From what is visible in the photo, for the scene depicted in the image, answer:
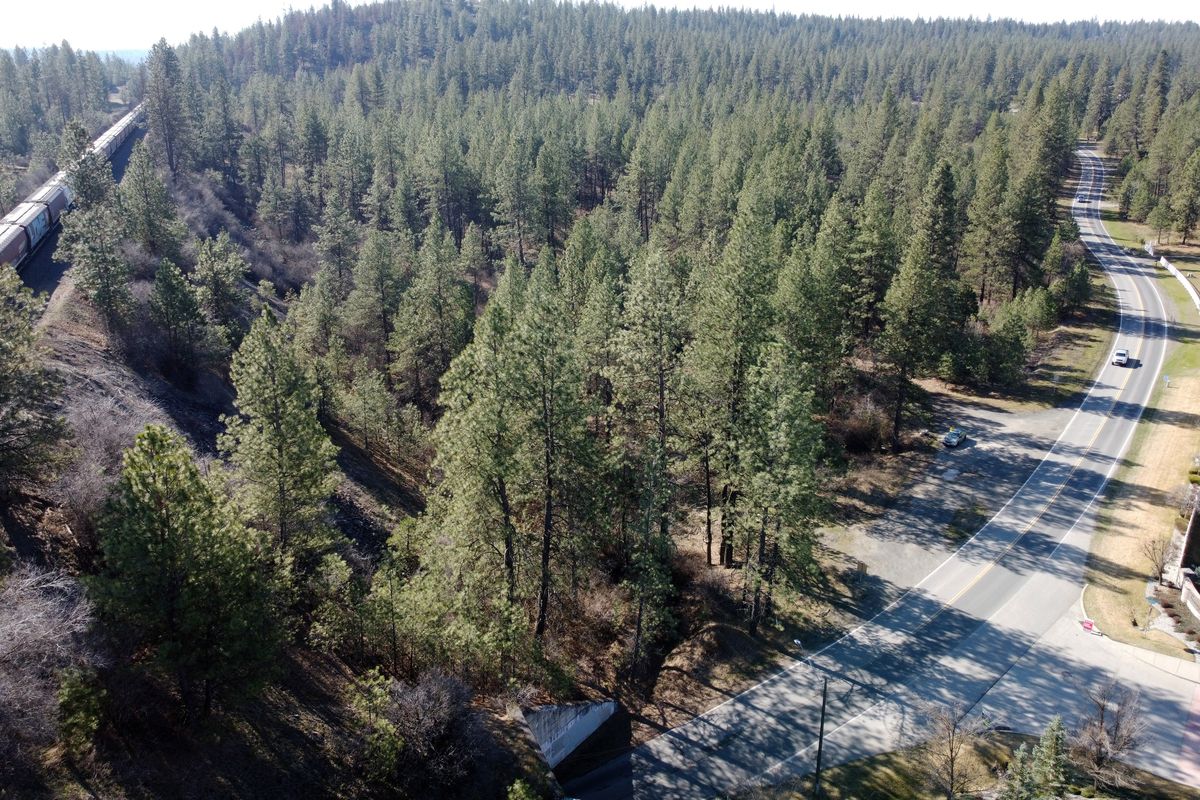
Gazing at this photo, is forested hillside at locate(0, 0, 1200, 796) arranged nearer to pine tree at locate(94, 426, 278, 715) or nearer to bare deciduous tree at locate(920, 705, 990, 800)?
pine tree at locate(94, 426, 278, 715)

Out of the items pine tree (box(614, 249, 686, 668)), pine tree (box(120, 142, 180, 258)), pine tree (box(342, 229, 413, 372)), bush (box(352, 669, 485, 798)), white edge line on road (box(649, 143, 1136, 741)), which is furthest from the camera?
pine tree (box(342, 229, 413, 372))

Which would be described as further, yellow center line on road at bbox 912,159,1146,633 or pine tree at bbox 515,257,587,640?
yellow center line on road at bbox 912,159,1146,633

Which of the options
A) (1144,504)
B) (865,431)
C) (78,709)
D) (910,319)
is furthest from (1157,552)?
(78,709)

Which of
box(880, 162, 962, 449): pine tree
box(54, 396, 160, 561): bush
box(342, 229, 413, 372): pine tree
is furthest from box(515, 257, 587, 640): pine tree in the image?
box(342, 229, 413, 372): pine tree

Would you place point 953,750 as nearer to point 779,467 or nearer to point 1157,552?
point 779,467

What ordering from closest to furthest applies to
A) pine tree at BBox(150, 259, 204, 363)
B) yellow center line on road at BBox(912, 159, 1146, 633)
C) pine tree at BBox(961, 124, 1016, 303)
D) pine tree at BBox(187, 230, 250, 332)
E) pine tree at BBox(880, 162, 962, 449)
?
1. yellow center line on road at BBox(912, 159, 1146, 633)
2. pine tree at BBox(150, 259, 204, 363)
3. pine tree at BBox(880, 162, 962, 449)
4. pine tree at BBox(187, 230, 250, 332)
5. pine tree at BBox(961, 124, 1016, 303)

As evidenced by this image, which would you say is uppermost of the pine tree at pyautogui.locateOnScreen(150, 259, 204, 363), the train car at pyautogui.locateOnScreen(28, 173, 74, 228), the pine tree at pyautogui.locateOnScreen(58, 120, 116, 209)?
the pine tree at pyautogui.locateOnScreen(58, 120, 116, 209)
